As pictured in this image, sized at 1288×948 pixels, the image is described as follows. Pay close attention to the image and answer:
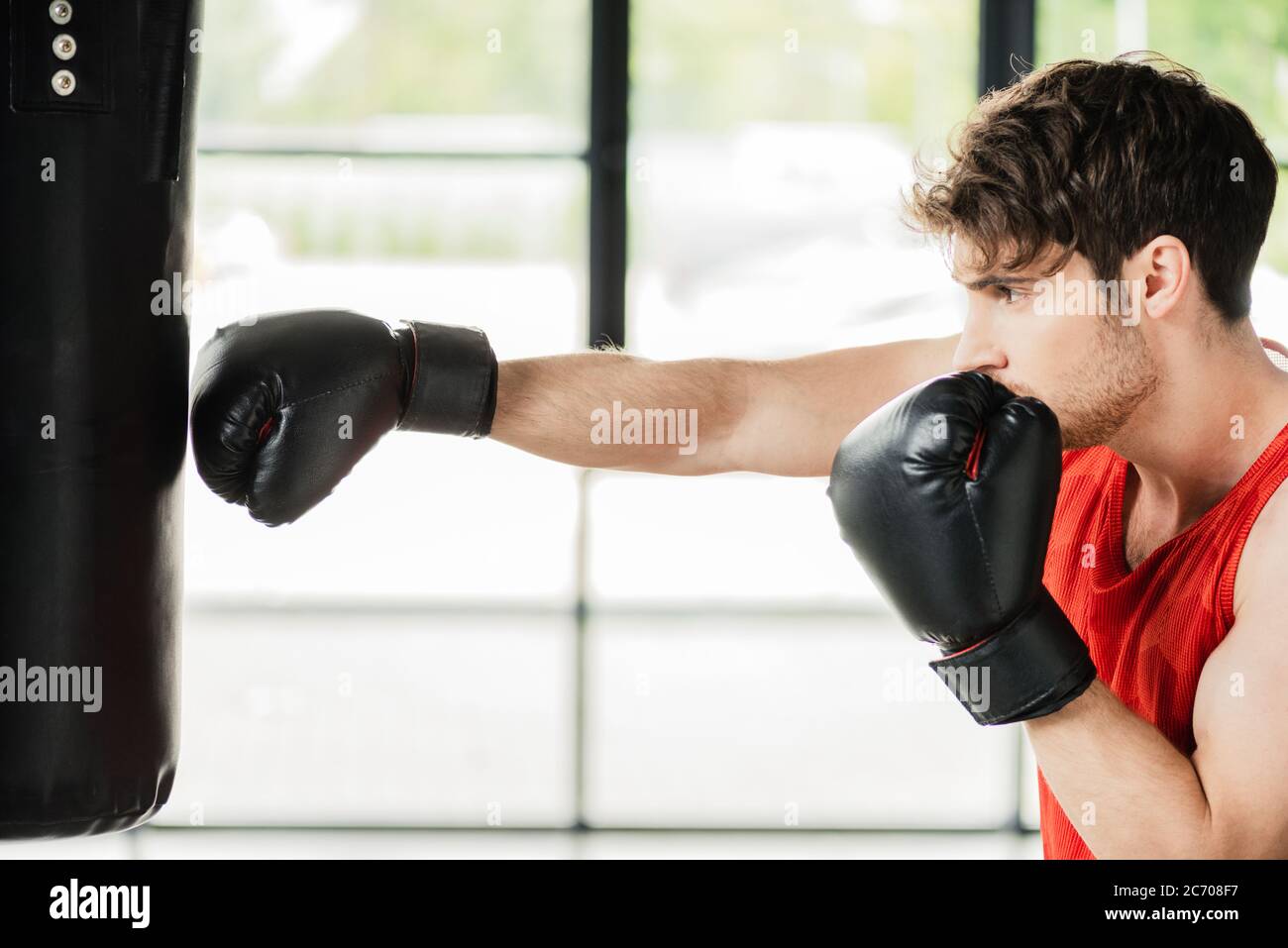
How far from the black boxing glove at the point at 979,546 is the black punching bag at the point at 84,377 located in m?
0.68

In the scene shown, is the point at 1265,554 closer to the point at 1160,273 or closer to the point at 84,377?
the point at 1160,273

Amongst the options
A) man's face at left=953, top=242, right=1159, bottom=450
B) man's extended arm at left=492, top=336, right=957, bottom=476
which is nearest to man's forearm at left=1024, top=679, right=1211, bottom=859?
man's face at left=953, top=242, right=1159, bottom=450

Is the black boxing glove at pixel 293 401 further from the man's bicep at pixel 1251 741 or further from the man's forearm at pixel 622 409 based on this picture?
the man's bicep at pixel 1251 741

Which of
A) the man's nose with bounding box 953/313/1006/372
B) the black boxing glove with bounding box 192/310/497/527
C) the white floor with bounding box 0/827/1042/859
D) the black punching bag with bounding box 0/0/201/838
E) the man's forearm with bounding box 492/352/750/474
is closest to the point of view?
the black punching bag with bounding box 0/0/201/838

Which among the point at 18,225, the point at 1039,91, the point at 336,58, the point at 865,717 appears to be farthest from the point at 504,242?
the point at 18,225

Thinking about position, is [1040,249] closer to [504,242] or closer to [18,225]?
[18,225]

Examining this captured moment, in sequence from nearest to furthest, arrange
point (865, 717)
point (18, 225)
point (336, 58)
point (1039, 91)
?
point (18, 225)
point (1039, 91)
point (336, 58)
point (865, 717)

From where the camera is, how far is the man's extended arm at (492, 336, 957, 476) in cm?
150

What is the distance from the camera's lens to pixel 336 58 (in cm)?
283

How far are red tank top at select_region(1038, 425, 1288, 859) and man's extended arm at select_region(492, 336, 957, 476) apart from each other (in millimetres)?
272

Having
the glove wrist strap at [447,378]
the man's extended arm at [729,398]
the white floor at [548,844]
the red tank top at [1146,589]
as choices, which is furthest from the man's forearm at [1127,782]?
the white floor at [548,844]

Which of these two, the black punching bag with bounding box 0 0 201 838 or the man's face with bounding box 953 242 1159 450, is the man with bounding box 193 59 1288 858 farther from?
the black punching bag with bounding box 0 0 201 838

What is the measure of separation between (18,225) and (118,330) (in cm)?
11

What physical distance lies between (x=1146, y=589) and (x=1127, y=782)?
0.91 feet
